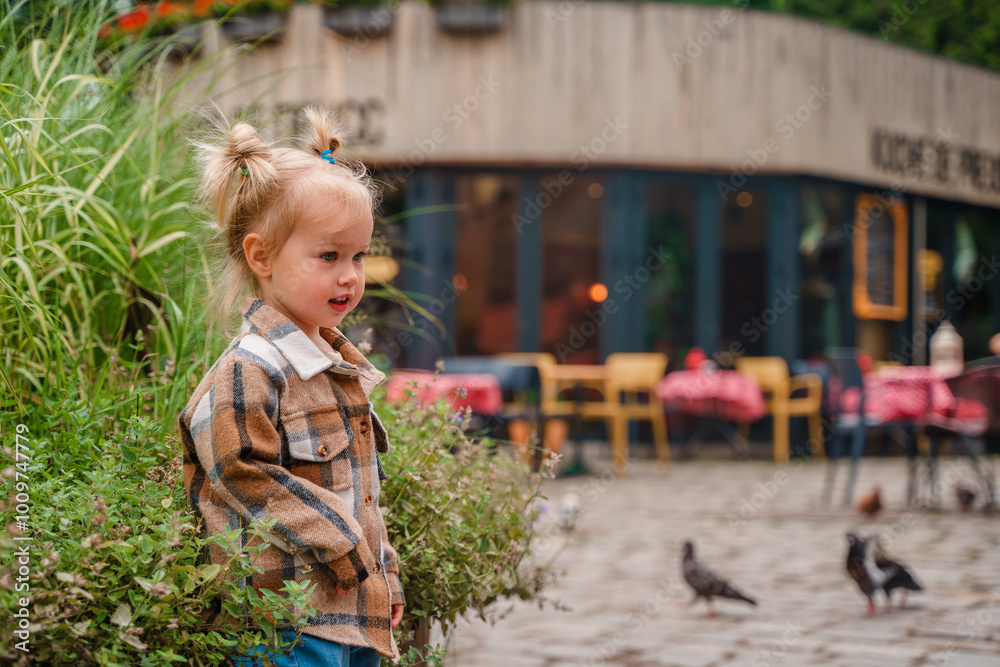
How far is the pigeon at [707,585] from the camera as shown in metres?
3.50

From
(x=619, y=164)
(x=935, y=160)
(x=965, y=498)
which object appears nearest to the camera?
(x=965, y=498)

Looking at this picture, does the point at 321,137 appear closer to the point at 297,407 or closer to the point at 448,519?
the point at 297,407

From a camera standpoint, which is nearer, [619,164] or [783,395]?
[783,395]

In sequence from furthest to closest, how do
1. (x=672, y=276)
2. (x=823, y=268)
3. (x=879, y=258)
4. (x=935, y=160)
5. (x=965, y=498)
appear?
1. (x=935, y=160)
2. (x=879, y=258)
3. (x=823, y=268)
4. (x=672, y=276)
5. (x=965, y=498)

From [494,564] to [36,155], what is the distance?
1213 mm

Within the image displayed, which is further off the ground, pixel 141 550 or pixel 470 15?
pixel 470 15

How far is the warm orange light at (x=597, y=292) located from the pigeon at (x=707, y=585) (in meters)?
7.22

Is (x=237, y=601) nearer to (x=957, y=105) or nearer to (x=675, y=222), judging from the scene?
(x=675, y=222)

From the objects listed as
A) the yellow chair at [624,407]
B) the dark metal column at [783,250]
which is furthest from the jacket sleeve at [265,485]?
the dark metal column at [783,250]

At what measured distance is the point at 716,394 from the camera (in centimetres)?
910

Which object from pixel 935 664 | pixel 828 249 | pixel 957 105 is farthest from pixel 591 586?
pixel 957 105

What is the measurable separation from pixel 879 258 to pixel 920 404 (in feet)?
20.0

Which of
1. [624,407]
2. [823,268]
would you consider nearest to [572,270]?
[624,407]

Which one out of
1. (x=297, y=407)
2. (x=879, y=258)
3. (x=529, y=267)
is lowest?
(x=297, y=407)
